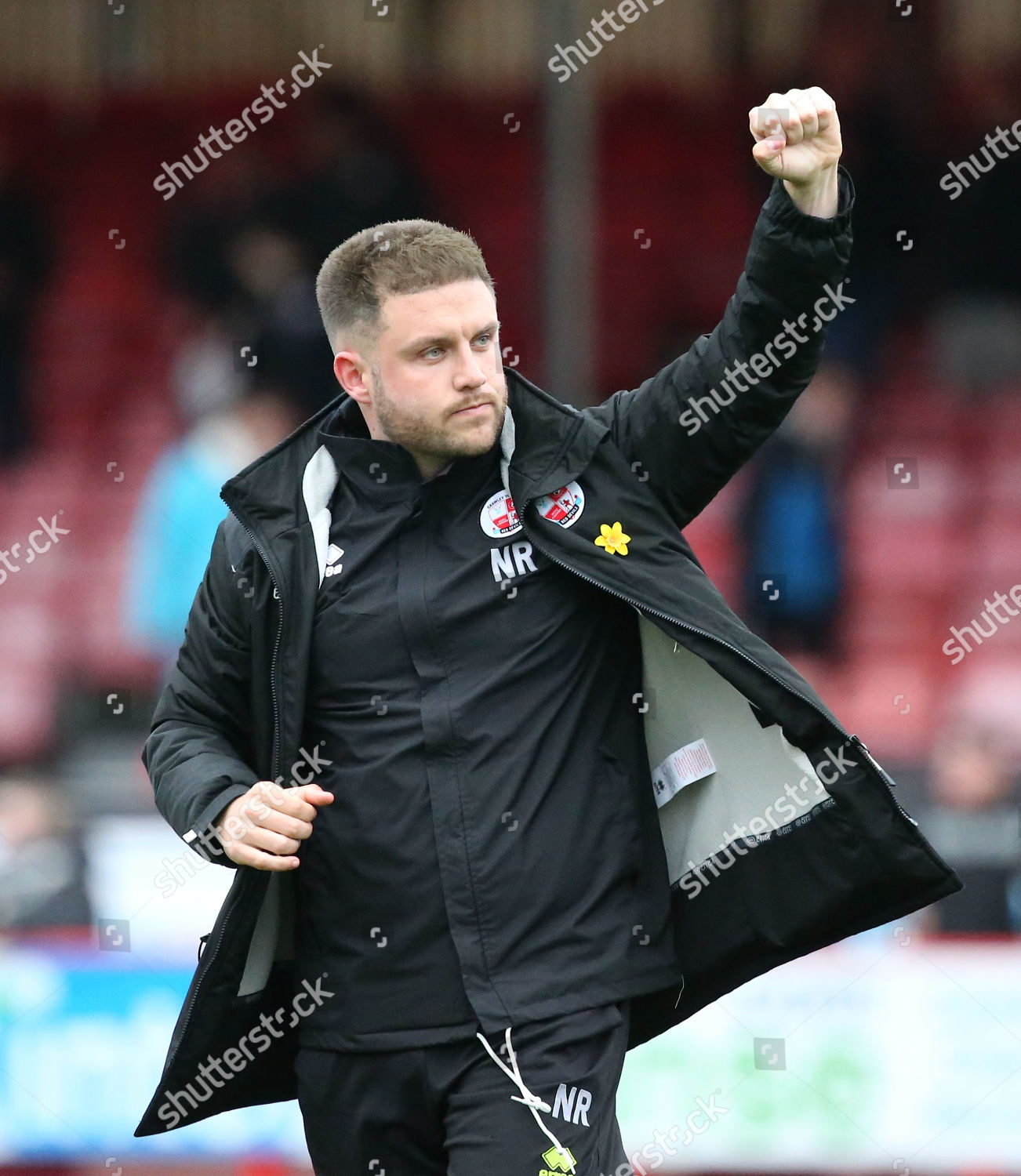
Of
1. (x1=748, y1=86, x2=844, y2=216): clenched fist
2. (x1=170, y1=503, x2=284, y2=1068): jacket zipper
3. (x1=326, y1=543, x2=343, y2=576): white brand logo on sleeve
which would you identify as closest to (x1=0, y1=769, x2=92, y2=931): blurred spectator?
(x1=170, y1=503, x2=284, y2=1068): jacket zipper

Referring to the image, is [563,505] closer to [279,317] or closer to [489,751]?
[489,751]

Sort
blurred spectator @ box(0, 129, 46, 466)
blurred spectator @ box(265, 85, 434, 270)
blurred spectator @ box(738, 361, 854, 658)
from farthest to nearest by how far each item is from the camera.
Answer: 1. blurred spectator @ box(0, 129, 46, 466)
2. blurred spectator @ box(265, 85, 434, 270)
3. blurred spectator @ box(738, 361, 854, 658)

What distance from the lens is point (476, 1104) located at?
2.85m

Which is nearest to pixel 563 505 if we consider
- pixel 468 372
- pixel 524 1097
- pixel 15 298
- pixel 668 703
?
pixel 468 372

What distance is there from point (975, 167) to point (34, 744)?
17.4 ft

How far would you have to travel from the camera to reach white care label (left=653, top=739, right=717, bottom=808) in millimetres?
3043

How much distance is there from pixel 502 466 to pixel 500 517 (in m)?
0.09

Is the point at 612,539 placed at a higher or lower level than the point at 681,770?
higher

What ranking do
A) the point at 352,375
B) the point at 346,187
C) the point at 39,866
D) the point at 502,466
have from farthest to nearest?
the point at 346,187 < the point at 39,866 < the point at 352,375 < the point at 502,466

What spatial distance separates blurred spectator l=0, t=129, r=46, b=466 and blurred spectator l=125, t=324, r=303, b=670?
1464 mm

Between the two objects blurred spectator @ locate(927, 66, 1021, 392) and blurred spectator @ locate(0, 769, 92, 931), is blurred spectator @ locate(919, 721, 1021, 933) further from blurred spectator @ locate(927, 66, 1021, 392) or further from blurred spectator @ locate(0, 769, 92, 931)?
blurred spectator @ locate(927, 66, 1021, 392)

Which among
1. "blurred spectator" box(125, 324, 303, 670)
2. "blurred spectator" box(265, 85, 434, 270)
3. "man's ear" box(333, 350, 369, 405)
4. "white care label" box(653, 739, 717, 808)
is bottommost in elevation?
"white care label" box(653, 739, 717, 808)

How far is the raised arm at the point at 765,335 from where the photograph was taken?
2.69 metres

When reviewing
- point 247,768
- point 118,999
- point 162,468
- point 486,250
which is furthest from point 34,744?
point 247,768
